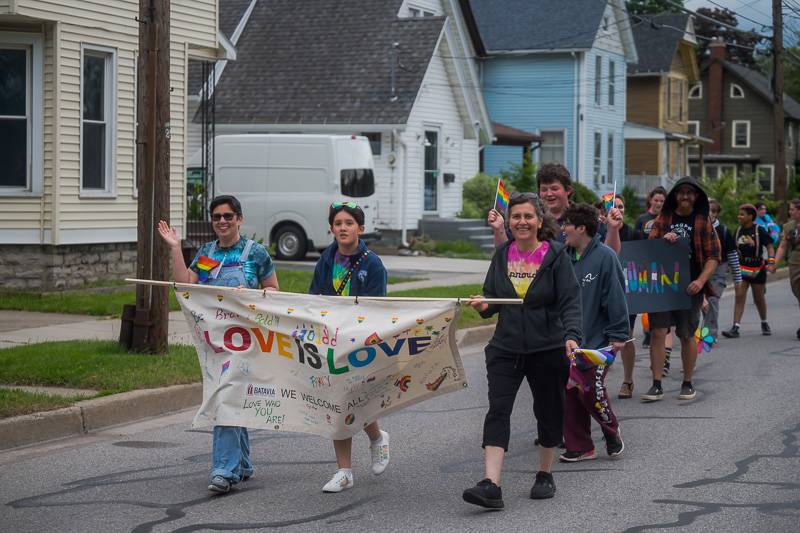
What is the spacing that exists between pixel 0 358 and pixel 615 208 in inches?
225

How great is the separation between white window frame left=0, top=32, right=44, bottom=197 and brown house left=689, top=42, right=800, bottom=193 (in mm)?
57035

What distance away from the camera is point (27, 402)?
859 cm

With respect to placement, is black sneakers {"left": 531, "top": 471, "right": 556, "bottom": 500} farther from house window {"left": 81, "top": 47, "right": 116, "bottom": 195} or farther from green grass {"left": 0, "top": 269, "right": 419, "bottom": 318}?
house window {"left": 81, "top": 47, "right": 116, "bottom": 195}

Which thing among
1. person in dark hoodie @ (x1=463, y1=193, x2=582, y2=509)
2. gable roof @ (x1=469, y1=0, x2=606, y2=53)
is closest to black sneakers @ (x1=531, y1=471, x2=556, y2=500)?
person in dark hoodie @ (x1=463, y1=193, x2=582, y2=509)

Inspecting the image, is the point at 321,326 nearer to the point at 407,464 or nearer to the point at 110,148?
the point at 407,464

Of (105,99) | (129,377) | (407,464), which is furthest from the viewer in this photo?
(105,99)

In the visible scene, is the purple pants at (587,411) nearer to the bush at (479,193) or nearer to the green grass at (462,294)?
the green grass at (462,294)

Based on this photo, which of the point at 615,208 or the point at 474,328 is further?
the point at 474,328

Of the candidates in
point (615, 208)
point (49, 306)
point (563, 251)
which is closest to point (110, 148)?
point (49, 306)

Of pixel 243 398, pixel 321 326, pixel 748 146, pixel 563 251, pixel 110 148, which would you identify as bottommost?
pixel 243 398

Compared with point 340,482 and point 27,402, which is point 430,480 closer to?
point 340,482

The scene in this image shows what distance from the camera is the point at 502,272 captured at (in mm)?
6695

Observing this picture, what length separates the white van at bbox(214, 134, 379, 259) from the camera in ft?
81.5

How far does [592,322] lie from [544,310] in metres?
1.48
